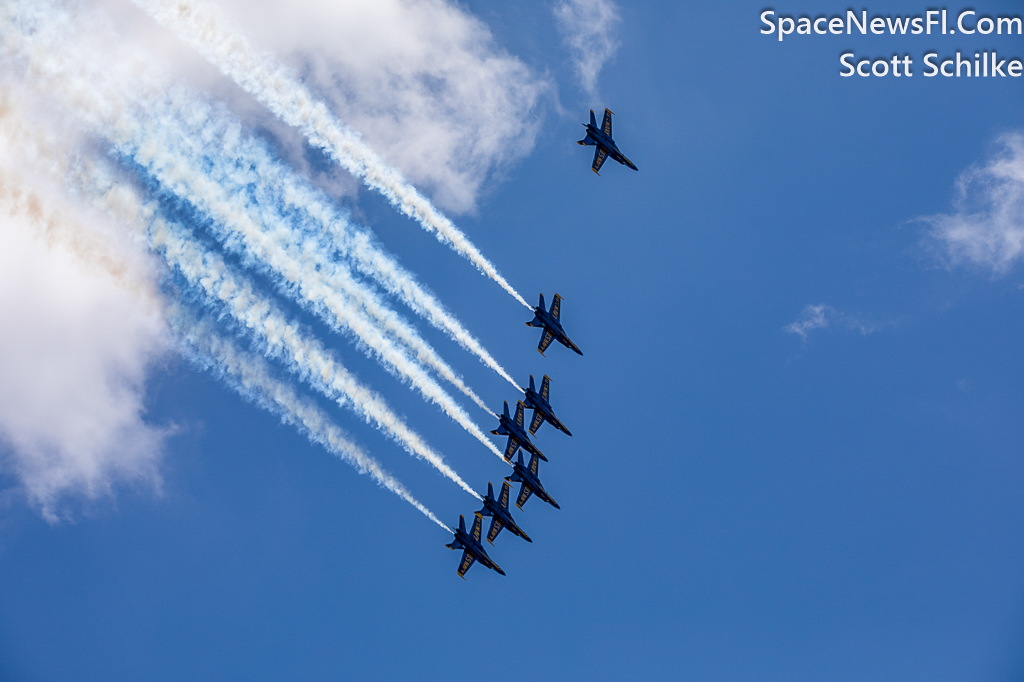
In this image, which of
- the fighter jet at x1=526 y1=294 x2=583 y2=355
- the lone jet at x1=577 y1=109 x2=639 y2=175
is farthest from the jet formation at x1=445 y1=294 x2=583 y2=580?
the lone jet at x1=577 y1=109 x2=639 y2=175

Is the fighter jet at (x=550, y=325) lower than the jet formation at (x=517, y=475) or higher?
higher

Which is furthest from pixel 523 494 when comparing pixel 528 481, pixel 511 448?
pixel 511 448

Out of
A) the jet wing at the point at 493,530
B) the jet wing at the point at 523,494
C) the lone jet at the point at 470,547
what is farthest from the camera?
the jet wing at the point at 523,494

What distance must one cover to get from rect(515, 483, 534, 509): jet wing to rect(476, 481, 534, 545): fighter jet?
2.92 feet

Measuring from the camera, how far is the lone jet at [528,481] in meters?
48.5

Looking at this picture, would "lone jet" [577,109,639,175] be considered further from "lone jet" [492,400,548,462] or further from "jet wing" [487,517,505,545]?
"jet wing" [487,517,505,545]

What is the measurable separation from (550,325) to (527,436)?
6.80 metres

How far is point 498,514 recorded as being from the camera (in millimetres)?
46594

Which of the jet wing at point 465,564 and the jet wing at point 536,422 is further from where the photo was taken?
the jet wing at point 536,422

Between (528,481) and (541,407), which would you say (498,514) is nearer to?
(528,481)

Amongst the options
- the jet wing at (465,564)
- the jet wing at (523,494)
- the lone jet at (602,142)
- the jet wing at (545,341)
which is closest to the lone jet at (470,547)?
the jet wing at (465,564)

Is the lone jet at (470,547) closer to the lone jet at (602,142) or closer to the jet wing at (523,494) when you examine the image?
the jet wing at (523,494)

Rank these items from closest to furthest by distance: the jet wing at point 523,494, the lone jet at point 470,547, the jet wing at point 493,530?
the lone jet at point 470,547 → the jet wing at point 493,530 → the jet wing at point 523,494

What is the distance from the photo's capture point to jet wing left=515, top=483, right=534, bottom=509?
48.9m
